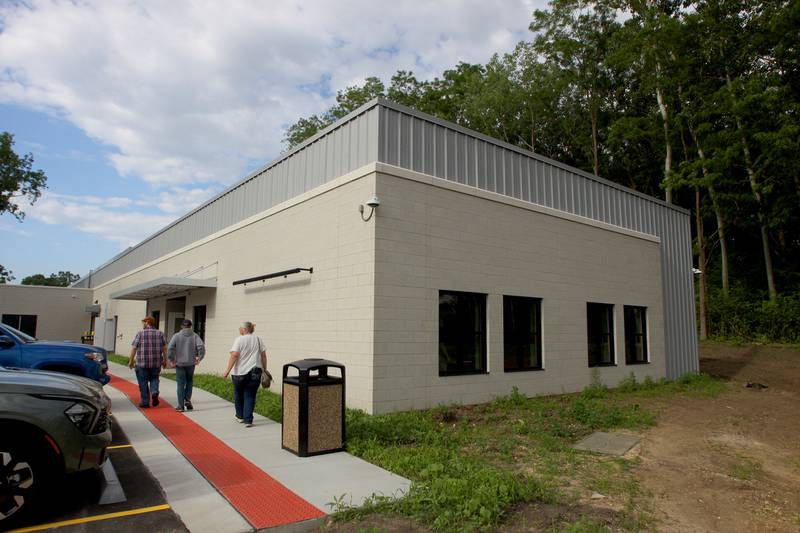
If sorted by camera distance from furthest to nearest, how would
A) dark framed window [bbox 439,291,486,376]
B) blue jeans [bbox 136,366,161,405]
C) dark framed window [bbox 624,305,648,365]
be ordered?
dark framed window [bbox 624,305,648,365] < dark framed window [bbox 439,291,486,376] < blue jeans [bbox 136,366,161,405]

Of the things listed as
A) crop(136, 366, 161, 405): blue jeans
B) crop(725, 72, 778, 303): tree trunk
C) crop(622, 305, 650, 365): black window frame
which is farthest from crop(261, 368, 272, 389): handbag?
crop(725, 72, 778, 303): tree trunk

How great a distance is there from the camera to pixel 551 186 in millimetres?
14055

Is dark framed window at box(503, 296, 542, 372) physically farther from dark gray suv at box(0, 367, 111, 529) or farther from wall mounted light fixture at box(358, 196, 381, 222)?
dark gray suv at box(0, 367, 111, 529)

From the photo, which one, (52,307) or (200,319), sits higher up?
(52,307)

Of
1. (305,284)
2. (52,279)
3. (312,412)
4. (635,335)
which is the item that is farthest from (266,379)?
(52,279)

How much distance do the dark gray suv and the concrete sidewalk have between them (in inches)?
41.8

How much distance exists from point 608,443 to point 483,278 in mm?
4494

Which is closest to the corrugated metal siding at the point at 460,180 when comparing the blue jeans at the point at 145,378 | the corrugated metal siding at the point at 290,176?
the corrugated metal siding at the point at 290,176

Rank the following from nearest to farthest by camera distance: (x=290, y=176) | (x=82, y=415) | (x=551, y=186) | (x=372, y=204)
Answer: (x=82, y=415), (x=372, y=204), (x=290, y=176), (x=551, y=186)

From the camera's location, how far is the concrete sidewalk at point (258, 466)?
16.2 ft

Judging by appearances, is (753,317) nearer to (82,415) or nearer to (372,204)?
(372,204)

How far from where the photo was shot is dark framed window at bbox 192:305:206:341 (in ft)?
58.7

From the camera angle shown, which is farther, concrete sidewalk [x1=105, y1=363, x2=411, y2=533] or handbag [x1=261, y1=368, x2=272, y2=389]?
handbag [x1=261, y1=368, x2=272, y2=389]

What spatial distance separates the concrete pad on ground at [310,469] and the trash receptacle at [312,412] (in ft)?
0.48
